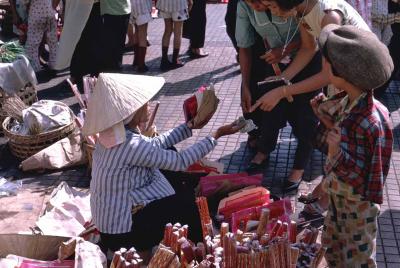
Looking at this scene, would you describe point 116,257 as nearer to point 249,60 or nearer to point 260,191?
point 260,191

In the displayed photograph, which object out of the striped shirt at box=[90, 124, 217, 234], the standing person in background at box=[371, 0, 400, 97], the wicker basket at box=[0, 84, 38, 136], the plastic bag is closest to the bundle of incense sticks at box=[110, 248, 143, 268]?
the striped shirt at box=[90, 124, 217, 234]

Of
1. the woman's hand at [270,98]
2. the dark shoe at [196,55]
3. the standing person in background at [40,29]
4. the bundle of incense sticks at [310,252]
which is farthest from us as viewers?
the dark shoe at [196,55]

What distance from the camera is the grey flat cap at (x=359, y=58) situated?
2342mm

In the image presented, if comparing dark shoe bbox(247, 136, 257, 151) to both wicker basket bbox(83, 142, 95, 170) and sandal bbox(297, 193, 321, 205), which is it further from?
wicker basket bbox(83, 142, 95, 170)

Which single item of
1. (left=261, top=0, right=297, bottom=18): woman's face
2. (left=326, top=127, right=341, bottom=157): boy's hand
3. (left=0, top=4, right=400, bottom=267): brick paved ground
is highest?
(left=261, top=0, right=297, bottom=18): woman's face

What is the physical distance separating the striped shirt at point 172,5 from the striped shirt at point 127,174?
395 cm

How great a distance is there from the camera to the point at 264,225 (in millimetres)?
2668

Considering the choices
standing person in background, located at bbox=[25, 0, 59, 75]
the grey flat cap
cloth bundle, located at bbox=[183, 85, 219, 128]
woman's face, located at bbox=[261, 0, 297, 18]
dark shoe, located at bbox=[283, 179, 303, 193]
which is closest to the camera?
the grey flat cap

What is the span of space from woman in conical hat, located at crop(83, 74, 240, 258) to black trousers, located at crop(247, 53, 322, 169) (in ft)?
3.03

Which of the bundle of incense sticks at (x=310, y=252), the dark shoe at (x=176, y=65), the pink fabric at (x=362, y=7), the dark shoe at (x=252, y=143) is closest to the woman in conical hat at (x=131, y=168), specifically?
the bundle of incense sticks at (x=310, y=252)

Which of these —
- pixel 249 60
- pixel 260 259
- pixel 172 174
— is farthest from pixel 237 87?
pixel 260 259

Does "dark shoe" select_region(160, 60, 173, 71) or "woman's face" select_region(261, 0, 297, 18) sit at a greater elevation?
"woman's face" select_region(261, 0, 297, 18)

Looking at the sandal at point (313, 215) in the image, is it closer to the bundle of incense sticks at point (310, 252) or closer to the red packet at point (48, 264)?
the bundle of incense sticks at point (310, 252)

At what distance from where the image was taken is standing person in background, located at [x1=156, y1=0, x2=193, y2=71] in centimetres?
674
